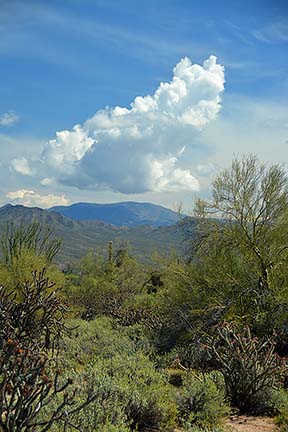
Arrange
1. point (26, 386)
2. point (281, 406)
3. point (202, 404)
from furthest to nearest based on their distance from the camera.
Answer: point (281, 406) < point (202, 404) < point (26, 386)

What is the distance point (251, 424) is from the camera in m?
6.93

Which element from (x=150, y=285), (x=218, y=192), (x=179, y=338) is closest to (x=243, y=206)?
(x=218, y=192)

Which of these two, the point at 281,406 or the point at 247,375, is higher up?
the point at 247,375

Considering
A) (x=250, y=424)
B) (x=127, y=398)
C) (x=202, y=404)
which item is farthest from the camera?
(x=250, y=424)

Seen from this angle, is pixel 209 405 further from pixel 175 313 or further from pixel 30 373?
pixel 175 313

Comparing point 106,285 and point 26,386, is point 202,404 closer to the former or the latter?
point 26,386

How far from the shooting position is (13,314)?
7984mm

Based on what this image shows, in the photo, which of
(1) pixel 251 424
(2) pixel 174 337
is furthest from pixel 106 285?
(1) pixel 251 424

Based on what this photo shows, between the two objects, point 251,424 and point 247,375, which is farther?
point 247,375

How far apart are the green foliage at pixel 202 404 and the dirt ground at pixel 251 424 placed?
0.17 m

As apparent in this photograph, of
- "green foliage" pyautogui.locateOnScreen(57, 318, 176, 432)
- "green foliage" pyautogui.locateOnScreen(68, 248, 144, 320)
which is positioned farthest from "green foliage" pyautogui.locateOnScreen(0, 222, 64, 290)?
"green foliage" pyautogui.locateOnScreen(57, 318, 176, 432)

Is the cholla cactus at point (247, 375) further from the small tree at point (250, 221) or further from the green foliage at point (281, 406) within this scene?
the small tree at point (250, 221)

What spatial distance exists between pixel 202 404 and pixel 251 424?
879 millimetres

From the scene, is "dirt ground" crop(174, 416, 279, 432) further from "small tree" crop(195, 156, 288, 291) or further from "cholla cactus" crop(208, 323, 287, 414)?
"small tree" crop(195, 156, 288, 291)
